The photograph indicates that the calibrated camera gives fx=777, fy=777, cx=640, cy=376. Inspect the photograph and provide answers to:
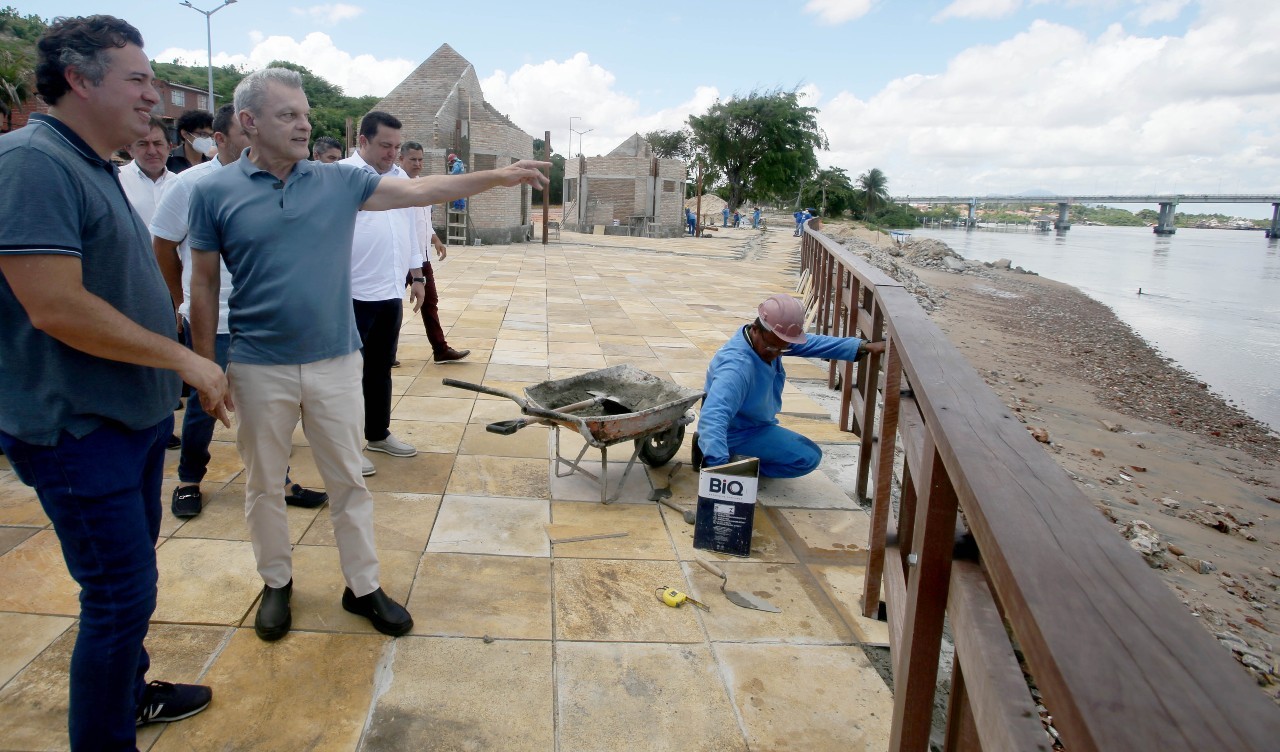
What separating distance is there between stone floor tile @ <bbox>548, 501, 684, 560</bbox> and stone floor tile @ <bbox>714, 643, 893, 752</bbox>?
86 centimetres

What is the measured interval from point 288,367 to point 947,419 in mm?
2121

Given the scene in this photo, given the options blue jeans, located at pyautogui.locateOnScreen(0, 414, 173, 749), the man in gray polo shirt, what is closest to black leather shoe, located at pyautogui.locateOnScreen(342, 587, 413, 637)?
the man in gray polo shirt

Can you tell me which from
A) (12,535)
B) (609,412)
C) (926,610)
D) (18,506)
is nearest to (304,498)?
(12,535)

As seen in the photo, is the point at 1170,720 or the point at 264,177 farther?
the point at 264,177

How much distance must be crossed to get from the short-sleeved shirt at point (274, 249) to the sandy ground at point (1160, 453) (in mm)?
4082

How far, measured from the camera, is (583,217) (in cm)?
3234

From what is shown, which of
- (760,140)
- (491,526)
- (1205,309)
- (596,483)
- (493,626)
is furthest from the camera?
(760,140)

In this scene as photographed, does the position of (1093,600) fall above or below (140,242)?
below

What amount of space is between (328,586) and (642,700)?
4.76 feet

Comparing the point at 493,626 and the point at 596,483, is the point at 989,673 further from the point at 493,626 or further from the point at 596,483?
the point at 596,483

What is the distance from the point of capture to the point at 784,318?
4.07m

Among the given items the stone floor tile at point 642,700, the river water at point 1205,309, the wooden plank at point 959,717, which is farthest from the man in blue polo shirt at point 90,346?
the river water at point 1205,309

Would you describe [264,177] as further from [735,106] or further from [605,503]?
[735,106]

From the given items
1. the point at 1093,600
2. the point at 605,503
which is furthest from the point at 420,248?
the point at 1093,600
